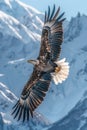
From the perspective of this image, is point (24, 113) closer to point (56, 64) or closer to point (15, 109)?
point (15, 109)

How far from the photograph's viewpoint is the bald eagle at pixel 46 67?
100.0 ft

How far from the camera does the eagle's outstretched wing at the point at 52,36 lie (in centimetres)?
3103

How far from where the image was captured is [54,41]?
105 feet

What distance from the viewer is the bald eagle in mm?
30475

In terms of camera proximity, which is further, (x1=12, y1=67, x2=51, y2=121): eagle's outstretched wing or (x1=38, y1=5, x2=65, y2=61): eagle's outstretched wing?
(x1=38, y1=5, x2=65, y2=61): eagle's outstretched wing

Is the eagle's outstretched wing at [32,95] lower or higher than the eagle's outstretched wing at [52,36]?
lower

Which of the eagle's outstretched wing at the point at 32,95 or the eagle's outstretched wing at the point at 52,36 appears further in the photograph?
the eagle's outstretched wing at the point at 52,36

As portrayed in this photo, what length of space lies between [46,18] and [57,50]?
167 cm

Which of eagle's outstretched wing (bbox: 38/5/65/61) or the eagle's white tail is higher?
eagle's outstretched wing (bbox: 38/5/65/61)

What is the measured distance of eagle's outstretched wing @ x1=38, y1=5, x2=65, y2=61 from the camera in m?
31.0

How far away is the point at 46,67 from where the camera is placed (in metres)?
31.1

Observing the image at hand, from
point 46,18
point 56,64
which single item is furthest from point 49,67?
point 46,18

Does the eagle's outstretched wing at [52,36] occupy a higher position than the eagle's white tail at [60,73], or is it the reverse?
the eagle's outstretched wing at [52,36]

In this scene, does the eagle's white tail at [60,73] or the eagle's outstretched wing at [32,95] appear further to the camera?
the eagle's white tail at [60,73]
